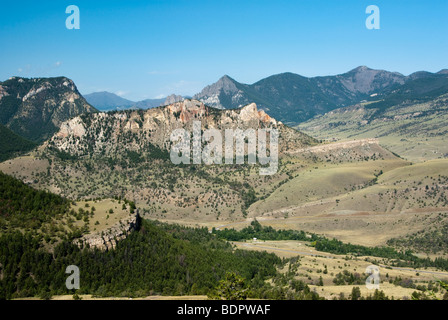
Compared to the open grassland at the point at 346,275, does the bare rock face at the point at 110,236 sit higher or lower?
higher

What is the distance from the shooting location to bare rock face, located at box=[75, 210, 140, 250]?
7456cm

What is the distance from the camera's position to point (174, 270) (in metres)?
79.0

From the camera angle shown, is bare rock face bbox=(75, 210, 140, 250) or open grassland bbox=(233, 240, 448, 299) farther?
bare rock face bbox=(75, 210, 140, 250)

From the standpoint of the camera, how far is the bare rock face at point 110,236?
245 ft

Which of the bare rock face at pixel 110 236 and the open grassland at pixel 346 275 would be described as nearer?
the open grassland at pixel 346 275

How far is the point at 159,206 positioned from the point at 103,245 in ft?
299

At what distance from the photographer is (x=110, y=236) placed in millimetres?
78188

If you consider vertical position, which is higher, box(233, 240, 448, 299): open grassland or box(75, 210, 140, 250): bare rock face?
box(75, 210, 140, 250): bare rock face

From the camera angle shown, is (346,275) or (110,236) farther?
(346,275)
